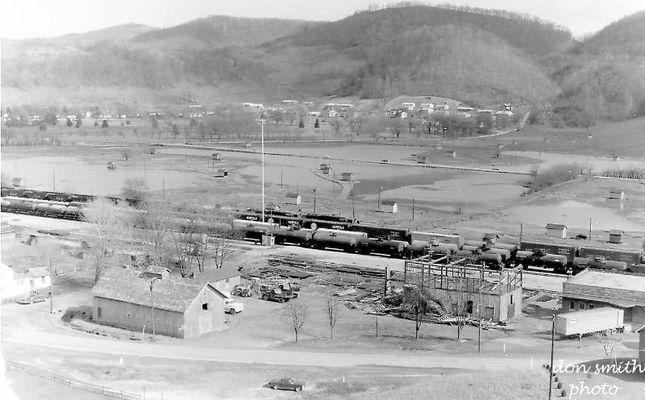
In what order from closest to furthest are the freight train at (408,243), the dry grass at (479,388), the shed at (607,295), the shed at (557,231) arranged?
the dry grass at (479,388)
the shed at (607,295)
the freight train at (408,243)
the shed at (557,231)

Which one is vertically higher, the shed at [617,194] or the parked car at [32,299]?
the shed at [617,194]

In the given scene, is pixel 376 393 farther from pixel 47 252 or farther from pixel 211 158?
pixel 211 158

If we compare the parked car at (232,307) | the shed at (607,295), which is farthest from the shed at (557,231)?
the parked car at (232,307)

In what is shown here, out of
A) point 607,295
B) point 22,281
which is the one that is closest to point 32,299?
point 22,281

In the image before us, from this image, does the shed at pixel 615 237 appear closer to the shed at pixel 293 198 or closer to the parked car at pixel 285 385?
the shed at pixel 293 198

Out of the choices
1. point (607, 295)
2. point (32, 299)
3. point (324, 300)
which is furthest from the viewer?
point (324, 300)

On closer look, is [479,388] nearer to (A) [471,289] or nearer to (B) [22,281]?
(A) [471,289]
